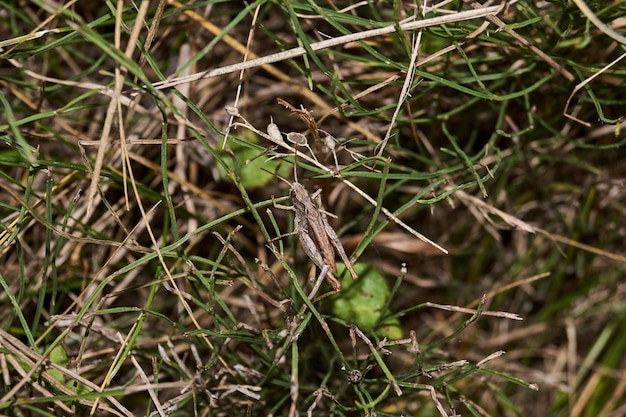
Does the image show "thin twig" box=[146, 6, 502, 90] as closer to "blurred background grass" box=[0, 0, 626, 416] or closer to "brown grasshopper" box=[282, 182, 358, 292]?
"blurred background grass" box=[0, 0, 626, 416]

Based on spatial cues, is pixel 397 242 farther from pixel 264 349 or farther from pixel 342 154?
pixel 264 349

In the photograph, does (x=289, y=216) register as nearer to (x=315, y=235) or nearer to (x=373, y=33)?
(x=315, y=235)

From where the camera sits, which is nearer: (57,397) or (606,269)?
(57,397)

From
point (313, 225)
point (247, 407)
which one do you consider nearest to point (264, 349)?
point (247, 407)

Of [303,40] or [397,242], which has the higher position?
[303,40]

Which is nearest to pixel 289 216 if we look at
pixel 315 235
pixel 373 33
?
pixel 315 235

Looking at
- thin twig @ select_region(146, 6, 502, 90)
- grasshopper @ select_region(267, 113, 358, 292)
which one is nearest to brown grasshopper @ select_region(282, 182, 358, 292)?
grasshopper @ select_region(267, 113, 358, 292)
